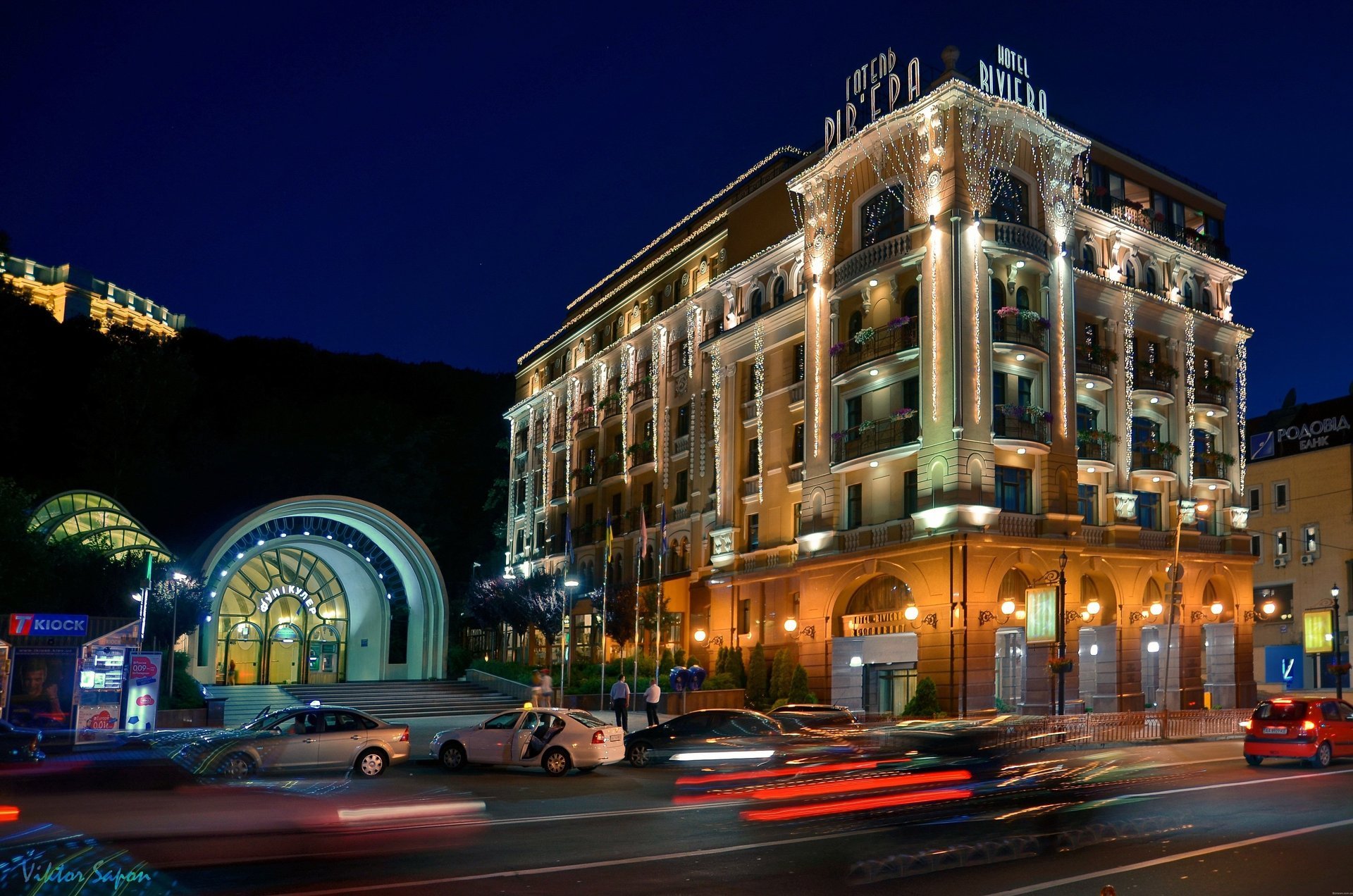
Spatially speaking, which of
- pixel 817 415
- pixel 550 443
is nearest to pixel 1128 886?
pixel 817 415

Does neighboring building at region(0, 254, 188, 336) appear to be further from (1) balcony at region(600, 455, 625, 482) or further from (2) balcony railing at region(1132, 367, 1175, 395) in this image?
(2) balcony railing at region(1132, 367, 1175, 395)

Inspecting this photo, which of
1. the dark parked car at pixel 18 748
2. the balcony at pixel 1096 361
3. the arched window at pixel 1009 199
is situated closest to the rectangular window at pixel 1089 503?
the balcony at pixel 1096 361

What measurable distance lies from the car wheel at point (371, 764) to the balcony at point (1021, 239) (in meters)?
27.8

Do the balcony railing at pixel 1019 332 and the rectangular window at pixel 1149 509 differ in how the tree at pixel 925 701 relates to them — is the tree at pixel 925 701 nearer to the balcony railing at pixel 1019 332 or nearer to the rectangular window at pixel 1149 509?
the balcony railing at pixel 1019 332

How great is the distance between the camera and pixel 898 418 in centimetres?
4172

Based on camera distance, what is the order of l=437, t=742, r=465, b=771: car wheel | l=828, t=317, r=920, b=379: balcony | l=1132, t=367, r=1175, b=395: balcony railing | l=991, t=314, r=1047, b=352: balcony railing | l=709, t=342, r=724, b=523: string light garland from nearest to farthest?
l=437, t=742, r=465, b=771: car wheel
l=991, t=314, r=1047, b=352: balcony railing
l=828, t=317, r=920, b=379: balcony
l=1132, t=367, r=1175, b=395: balcony railing
l=709, t=342, r=724, b=523: string light garland

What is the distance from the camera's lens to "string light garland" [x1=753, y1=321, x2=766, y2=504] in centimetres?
4988

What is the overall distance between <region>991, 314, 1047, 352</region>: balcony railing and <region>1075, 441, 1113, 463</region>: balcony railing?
3.88m

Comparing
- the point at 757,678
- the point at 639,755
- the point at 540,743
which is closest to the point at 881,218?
the point at 757,678

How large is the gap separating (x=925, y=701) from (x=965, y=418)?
9244 millimetres

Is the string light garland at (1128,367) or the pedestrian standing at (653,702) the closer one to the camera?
the pedestrian standing at (653,702)

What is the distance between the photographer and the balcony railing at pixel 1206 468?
4788 cm

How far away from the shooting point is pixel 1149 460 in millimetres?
45344

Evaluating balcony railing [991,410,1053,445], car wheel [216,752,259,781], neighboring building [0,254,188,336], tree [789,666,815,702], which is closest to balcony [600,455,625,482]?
tree [789,666,815,702]
